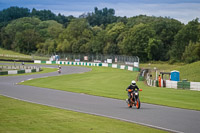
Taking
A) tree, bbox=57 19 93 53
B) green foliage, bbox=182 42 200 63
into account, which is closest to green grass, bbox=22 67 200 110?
green foliage, bbox=182 42 200 63

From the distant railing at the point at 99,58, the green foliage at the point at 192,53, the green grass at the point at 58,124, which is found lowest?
the green grass at the point at 58,124

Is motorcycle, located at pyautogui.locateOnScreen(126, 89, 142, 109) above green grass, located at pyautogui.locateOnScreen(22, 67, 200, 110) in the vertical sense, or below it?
above

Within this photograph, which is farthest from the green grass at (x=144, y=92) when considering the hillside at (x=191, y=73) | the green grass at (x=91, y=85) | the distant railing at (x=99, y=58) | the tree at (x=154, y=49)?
the tree at (x=154, y=49)

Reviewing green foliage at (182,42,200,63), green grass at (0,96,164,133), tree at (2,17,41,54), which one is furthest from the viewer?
tree at (2,17,41,54)

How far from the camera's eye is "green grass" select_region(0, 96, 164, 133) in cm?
1169

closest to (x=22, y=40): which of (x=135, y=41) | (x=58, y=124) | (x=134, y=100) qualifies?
(x=135, y=41)

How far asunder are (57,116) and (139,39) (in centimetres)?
8468

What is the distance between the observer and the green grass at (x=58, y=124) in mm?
11688

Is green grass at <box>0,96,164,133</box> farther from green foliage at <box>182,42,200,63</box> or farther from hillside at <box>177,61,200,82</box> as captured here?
green foliage at <box>182,42,200,63</box>

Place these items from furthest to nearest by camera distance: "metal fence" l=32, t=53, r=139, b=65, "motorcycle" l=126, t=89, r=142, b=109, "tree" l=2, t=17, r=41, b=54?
"tree" l=2, t=17, r=41, b=54 → "metal fence" l=32, t=53, r=139, b=65 → "motorcycle" l=126, t=89, r=142, b=109

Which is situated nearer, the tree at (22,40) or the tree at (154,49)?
the tree at (154,49)

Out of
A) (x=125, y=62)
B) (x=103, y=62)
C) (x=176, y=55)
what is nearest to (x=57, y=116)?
(x=125, y=62)

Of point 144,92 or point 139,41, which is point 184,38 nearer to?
point 139,41

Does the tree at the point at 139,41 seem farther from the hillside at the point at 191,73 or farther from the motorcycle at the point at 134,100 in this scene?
the motorcycle at the point at 134,100
